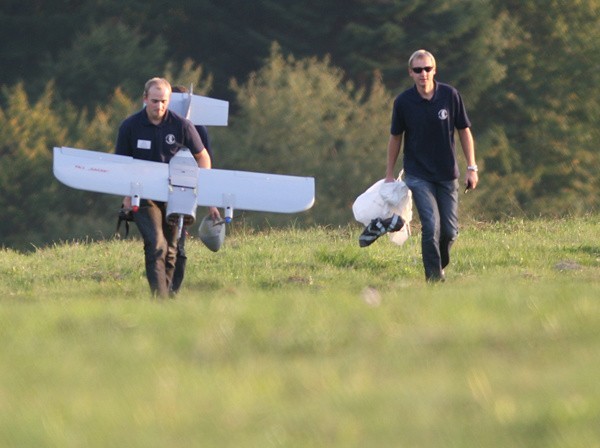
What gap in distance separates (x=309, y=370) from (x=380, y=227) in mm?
5831

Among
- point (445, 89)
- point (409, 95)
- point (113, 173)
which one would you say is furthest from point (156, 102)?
point (445, 89)

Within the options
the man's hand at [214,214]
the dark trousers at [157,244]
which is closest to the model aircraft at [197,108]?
the man's hand at [214,214]

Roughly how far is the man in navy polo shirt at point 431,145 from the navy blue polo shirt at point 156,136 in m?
1.68

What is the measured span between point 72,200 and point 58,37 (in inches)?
246

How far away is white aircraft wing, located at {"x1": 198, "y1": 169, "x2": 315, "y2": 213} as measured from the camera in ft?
41.2

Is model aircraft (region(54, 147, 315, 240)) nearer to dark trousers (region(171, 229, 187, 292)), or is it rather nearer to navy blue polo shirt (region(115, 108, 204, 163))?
navy blue polo shirt (region(115, 108, 204, 163))

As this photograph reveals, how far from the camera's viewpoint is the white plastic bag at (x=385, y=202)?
41.9 ft

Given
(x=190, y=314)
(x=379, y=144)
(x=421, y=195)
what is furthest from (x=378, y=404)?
(x=379, y=144)

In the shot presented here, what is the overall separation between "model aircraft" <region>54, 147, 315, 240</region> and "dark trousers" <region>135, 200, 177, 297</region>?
109mm

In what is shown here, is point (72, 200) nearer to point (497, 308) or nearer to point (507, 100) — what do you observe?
point (507, 100)

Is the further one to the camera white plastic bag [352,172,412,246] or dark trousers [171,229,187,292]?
white plastic bag [352,172,412,246]

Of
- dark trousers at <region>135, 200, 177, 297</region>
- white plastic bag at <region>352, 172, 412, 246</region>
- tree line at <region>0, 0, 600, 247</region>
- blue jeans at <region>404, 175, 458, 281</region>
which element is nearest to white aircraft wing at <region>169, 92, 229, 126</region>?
white plastic bag at <region>352, 172, 412, 246</region>

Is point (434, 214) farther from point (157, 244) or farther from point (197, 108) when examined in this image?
point (197, 108)

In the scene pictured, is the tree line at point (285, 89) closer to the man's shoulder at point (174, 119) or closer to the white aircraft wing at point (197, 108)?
the white aircraft wing at point (197, 108)
